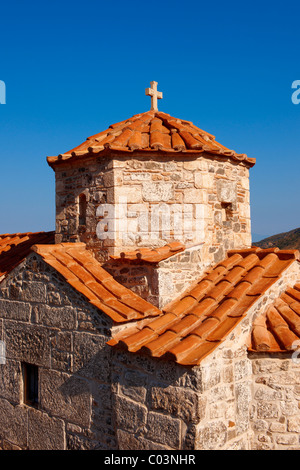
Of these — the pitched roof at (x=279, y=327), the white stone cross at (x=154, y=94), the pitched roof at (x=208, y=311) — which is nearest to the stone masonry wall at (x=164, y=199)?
the pitched roof at (x=208, y=311)

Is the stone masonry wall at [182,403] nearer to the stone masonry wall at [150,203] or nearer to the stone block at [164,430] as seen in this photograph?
the stone block at [164,430]

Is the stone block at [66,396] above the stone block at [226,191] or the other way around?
the other way around

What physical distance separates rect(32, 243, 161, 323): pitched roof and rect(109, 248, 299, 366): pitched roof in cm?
23

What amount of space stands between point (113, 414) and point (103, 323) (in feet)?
3.52

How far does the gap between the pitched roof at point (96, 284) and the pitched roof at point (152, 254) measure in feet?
1.23

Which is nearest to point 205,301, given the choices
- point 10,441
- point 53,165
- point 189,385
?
point 189,385

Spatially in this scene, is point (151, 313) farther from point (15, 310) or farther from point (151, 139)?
point (151, 139)

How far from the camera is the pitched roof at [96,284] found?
4.88m

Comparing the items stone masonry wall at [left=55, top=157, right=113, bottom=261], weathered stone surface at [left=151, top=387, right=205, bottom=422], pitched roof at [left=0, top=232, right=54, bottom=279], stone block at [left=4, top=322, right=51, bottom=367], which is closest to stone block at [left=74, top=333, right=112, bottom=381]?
stone block at [left=4, top=322, right=51, bottom=367]

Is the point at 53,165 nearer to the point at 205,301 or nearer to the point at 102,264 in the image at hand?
the point at 102,264

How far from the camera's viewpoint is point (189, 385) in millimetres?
4156

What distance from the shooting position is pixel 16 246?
8.26 m

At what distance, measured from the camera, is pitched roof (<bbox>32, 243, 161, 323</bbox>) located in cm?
488

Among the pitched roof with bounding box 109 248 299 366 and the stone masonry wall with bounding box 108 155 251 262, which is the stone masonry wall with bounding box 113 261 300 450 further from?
the stone masonry wall with bounding box 108 155 251 262
